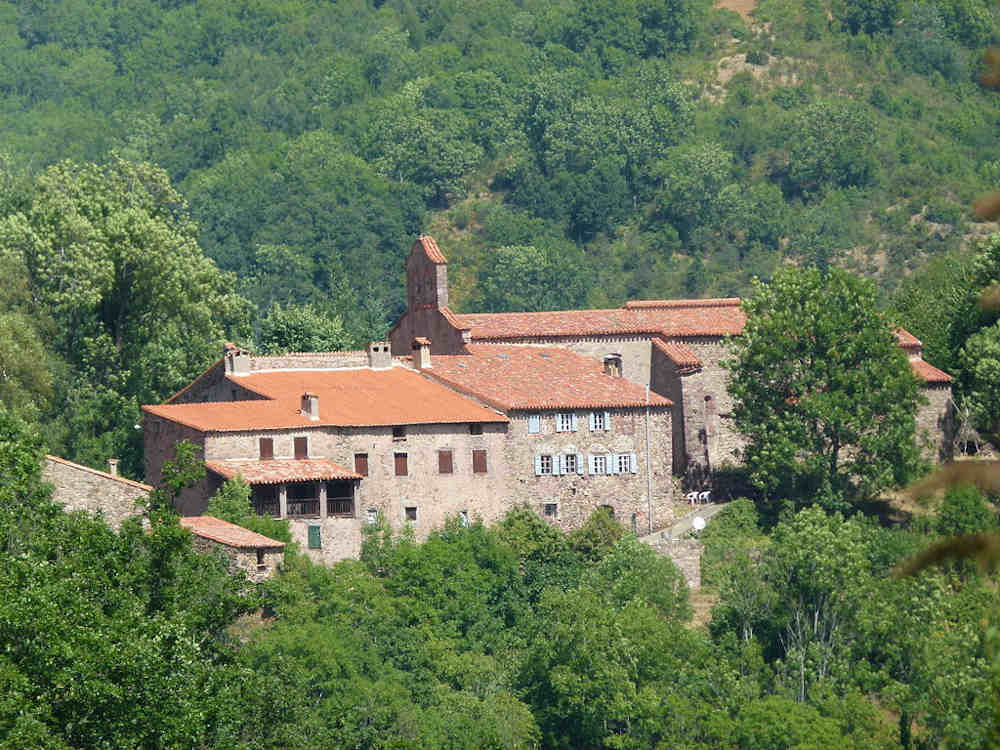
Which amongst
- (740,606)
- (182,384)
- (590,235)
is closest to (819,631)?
(740,606)

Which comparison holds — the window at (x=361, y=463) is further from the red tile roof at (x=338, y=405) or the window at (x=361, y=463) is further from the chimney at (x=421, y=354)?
the chimney at (x=421, y=354)

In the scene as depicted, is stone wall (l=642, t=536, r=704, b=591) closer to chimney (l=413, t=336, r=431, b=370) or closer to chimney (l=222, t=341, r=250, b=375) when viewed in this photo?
chimney (l=413, t=336, r=431, b=370)

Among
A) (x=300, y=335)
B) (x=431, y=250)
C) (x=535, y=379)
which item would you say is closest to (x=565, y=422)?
(x=535, y=379)

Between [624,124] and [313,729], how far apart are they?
12013 centimetres

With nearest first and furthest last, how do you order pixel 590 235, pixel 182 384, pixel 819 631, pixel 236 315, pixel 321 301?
1. pixel 819 631
2. pixel 182 384
3. pixel 236 315
4. pixel 321 301
5. pixel 590 235

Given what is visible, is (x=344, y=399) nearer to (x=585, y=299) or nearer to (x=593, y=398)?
(x=593, y=398)

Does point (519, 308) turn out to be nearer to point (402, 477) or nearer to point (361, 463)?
point (402, 477)

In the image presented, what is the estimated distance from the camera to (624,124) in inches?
7047

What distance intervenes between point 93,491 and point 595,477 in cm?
1775

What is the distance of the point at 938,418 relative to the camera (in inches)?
3433

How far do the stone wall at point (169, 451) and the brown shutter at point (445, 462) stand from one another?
7557 mm

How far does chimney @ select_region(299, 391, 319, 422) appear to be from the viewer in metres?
76.4

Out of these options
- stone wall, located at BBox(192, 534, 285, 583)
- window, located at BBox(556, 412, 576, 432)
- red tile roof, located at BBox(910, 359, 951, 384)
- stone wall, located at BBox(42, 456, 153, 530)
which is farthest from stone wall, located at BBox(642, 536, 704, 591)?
stone wall, located at BBox(42, 456, 153, 530)

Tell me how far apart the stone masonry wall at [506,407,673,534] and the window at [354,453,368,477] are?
522cm
